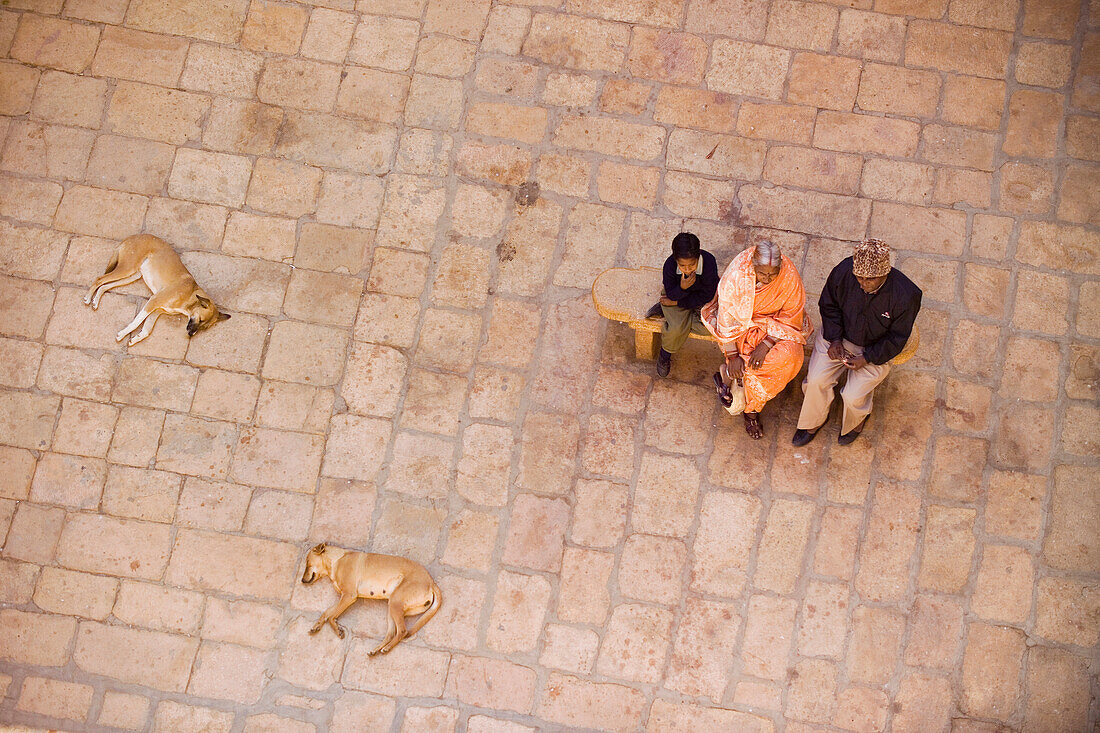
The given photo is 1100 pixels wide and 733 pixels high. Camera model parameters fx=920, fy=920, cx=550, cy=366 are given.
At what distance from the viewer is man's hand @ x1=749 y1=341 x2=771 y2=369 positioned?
5137mm

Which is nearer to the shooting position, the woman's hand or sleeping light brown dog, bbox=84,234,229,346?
the woman's hand

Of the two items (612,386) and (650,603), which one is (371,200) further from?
(650,603)

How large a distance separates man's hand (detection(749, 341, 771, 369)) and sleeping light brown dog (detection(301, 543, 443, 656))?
7.67ft

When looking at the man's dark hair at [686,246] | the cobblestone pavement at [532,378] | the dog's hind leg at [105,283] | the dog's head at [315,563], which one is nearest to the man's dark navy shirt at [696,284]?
the man's dark hair at [686,246]

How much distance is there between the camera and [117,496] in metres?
5.90

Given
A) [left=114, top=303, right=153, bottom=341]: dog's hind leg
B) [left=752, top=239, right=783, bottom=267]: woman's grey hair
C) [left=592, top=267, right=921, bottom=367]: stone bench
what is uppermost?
[left=752, top=239, right=783, bottom=267]: woman's grey hair

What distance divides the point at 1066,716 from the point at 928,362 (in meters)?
2.24

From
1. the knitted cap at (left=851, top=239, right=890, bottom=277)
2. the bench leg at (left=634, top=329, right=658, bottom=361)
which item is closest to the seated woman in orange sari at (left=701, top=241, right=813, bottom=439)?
the knitted cap at (left=851, top=239, right=890, bottom=277)

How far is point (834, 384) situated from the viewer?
5.41 meters

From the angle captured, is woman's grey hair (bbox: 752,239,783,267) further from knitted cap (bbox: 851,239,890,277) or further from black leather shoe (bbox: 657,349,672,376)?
black leather shoe (bbox: 657,349,672,376)

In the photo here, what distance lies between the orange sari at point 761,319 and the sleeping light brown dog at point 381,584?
7.57ft

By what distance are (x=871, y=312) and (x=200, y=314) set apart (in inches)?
164

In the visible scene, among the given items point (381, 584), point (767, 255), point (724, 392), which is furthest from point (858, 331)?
point (381, 584)

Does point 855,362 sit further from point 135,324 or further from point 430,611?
point 135,324
